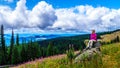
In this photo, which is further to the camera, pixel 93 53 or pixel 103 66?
pixel 93 53

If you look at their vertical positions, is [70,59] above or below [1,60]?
above

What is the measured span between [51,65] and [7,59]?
124m

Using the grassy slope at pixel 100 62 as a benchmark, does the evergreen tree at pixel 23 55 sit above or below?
below

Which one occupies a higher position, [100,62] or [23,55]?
[100,62]

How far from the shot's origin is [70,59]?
68.7ft

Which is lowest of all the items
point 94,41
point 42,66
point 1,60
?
point 1,60

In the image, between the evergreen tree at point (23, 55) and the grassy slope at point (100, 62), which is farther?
the evergreen tree at point (23, 55)

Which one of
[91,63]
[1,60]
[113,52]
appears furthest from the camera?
[1,60]

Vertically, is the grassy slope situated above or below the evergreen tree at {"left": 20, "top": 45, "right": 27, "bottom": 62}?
above

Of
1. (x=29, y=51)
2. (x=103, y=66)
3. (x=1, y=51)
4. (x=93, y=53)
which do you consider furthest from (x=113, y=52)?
(x=1, y=51)

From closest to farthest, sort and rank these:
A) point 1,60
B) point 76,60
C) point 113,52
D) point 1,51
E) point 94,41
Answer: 1. point 76,60
2. point 113,52
3. point 94,41
4. point 1,60
5. point 1,51

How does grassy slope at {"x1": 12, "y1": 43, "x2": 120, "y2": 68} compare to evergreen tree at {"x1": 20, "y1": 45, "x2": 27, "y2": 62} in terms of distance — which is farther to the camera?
evergreen tree at {"x1": 20, "y1": 45, "x2": 27, "y2": 62}

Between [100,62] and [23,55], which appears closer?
[100,62]

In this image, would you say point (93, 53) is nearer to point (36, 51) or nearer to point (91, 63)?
point (91, 63)
